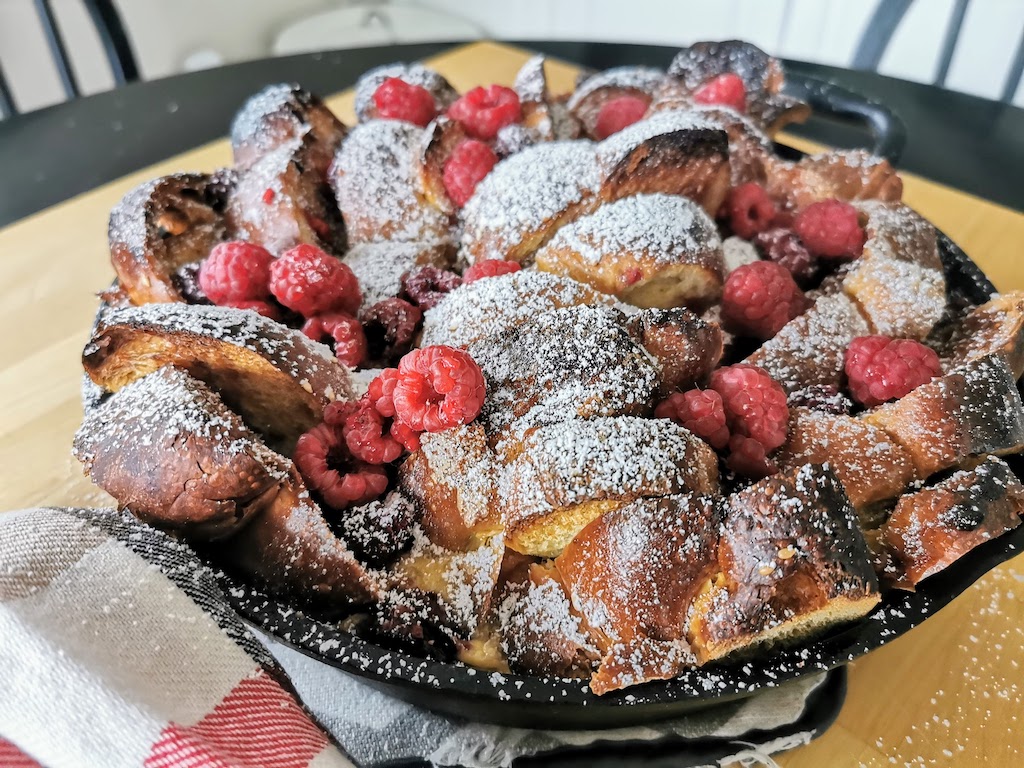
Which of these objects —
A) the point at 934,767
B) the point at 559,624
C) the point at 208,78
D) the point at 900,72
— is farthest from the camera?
the point at 900,72

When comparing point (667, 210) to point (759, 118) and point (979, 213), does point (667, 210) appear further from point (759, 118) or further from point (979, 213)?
point (979, 213)

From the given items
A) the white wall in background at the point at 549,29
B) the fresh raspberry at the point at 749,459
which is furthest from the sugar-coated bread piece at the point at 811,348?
the white wall in background at the point at 549,29

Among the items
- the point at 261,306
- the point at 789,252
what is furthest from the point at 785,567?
the point at 261,306

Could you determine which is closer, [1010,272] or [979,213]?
[1010,272]

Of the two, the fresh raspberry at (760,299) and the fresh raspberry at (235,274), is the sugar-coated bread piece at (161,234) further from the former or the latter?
the fresh raspberry at (760,299)

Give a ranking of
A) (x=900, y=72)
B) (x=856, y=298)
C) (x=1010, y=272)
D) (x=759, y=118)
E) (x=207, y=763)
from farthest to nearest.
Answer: (x=900, y=72), (x=1010, y=272), (x=759, y=118), (x=856, y=298), (x=207, y=763)

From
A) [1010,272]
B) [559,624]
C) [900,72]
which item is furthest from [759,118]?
[900,72]

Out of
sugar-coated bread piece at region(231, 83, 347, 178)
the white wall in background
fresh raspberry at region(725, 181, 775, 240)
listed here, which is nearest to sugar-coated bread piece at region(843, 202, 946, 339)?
fresh raspberry at region(725, 181, 775, 240)
